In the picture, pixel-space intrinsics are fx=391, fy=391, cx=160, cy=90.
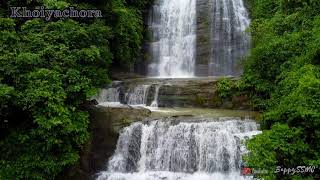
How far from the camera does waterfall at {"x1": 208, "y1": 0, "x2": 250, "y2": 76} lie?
61.6ft

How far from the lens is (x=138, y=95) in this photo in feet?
47.3

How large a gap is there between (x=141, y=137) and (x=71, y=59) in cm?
285

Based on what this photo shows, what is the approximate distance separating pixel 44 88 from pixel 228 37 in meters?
12.1

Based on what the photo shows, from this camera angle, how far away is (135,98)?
1441cm

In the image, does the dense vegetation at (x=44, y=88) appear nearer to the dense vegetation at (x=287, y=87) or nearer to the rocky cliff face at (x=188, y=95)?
the rocky cliff face at (x=188, y=95)

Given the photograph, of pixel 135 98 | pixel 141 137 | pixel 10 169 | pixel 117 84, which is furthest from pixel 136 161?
pixel 117 84

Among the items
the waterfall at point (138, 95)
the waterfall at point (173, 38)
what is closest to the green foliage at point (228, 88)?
the waterfall at point (138, 95)

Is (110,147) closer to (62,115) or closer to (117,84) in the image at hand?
(62,115)

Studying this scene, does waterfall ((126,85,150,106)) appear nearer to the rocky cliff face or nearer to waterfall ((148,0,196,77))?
the rocky cliff face

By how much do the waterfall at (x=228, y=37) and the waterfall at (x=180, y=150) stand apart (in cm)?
822

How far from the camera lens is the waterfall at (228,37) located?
61.6 feet

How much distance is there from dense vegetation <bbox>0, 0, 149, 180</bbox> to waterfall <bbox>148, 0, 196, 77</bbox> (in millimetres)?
8224

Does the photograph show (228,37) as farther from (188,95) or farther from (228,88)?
(228,88)

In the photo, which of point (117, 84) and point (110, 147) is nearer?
point (110, 147)
